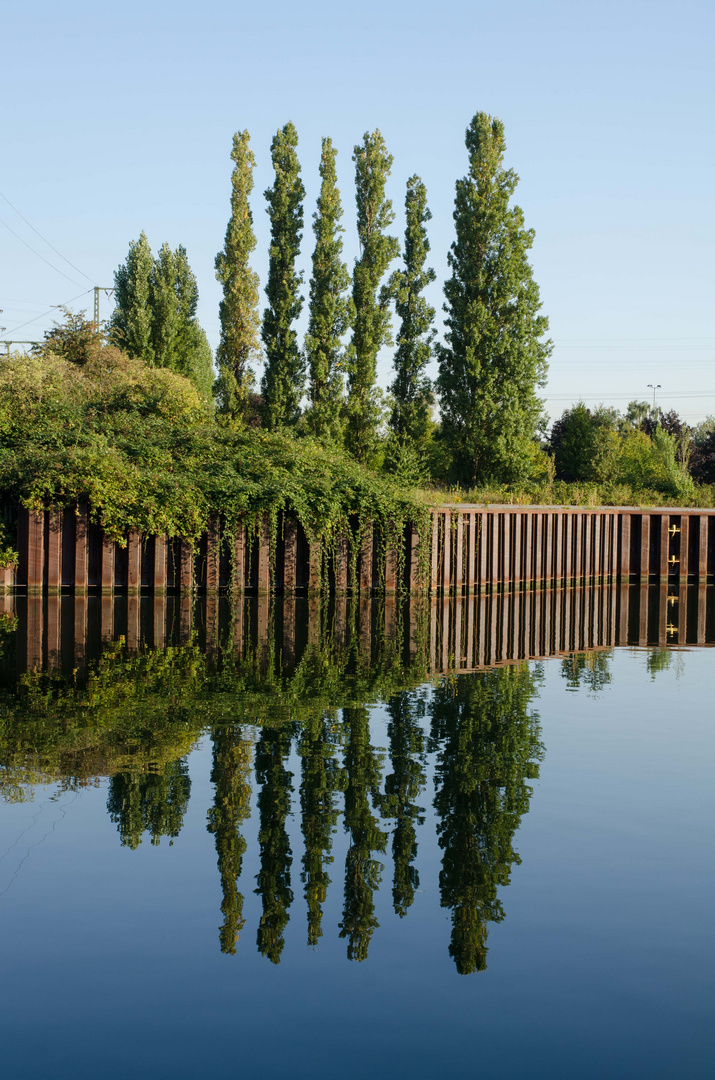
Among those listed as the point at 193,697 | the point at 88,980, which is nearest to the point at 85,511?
the point at 193,697

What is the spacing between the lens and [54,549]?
2050 centimetres

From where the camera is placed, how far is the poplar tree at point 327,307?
4134 centimetres

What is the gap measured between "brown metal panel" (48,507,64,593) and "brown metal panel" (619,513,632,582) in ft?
50.0

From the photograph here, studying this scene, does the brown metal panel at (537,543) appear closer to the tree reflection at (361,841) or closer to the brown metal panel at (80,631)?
the brown metal panel at (80,631)

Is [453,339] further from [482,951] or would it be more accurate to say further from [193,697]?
[482,951]

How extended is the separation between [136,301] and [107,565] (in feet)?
108

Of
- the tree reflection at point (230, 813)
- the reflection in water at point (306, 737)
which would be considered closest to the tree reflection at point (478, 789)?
the reflection in water at point (306, 737)

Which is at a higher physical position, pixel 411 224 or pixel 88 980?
pixel 411 224

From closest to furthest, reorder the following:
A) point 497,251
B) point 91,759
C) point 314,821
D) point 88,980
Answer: point 88,980 < point 314,821 < point 91,759 < point 497,251

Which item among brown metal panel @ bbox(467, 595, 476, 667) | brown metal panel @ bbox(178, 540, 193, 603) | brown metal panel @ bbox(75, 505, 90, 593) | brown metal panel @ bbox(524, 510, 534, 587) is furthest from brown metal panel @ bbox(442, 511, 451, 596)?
brown metal panel @ bbox(75, 505, 90, 593)

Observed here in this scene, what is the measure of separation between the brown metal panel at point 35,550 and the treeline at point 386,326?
46.5 ft

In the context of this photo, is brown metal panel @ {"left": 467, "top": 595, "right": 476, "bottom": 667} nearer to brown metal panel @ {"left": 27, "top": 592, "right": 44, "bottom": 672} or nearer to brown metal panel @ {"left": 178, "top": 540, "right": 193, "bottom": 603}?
brown metal panel @ {"left": 27, "top": 592, "right": 44, "bottom": 672}

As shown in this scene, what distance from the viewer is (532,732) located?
924 cm

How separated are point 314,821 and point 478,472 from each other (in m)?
32.2
